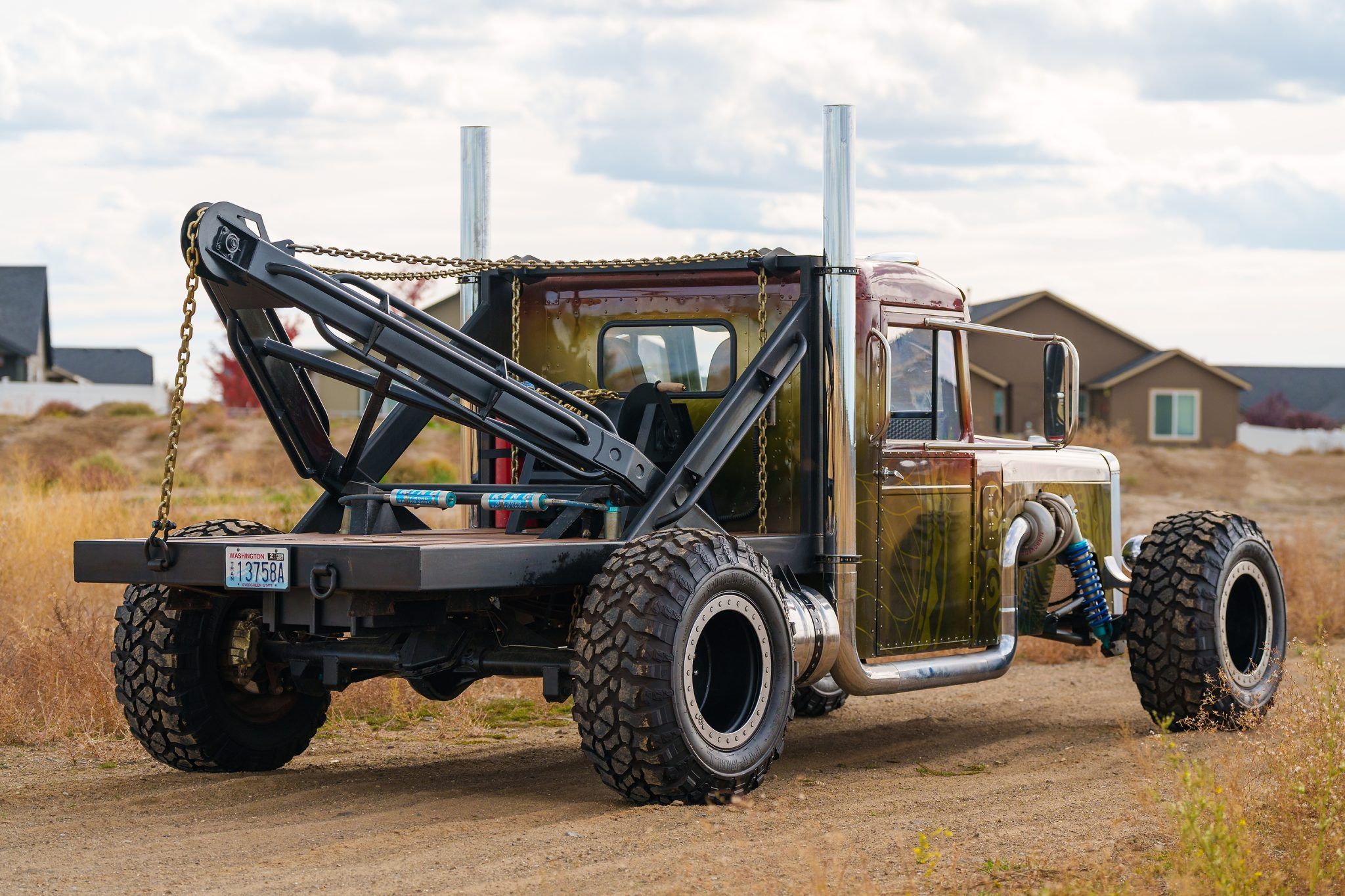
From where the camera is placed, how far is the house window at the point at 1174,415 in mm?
47156

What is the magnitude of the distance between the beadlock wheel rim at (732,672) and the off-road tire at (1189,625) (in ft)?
9.81

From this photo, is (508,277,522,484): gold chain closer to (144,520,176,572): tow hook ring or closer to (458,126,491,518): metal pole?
(458,126,491,518): metal pole

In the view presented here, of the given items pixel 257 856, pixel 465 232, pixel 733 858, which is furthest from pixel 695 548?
pixel 465 232

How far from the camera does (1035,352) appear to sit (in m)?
43.6

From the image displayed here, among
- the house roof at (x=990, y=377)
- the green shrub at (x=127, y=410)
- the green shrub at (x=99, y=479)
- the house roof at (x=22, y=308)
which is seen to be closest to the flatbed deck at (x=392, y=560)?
the green shrub at (x=99, y=479)

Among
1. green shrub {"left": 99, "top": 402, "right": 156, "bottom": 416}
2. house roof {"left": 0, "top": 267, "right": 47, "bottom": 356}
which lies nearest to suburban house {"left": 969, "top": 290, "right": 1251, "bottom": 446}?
green shrub {"left": 99, "top": 402, "right": 156, "bottom": 416}

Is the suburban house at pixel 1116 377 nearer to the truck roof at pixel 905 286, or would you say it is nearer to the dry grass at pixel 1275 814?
the truck roof at pixel 905 286

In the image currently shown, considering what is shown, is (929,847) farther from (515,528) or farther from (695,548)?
(515,528)

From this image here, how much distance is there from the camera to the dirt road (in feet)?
18.6

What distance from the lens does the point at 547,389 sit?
736 centimetres

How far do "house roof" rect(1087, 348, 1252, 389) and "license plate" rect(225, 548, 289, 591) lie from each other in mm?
40965

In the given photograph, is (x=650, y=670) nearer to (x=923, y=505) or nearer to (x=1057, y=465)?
(x=923, y=505)

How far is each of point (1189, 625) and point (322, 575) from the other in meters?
4.90

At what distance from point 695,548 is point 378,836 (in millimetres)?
1633
